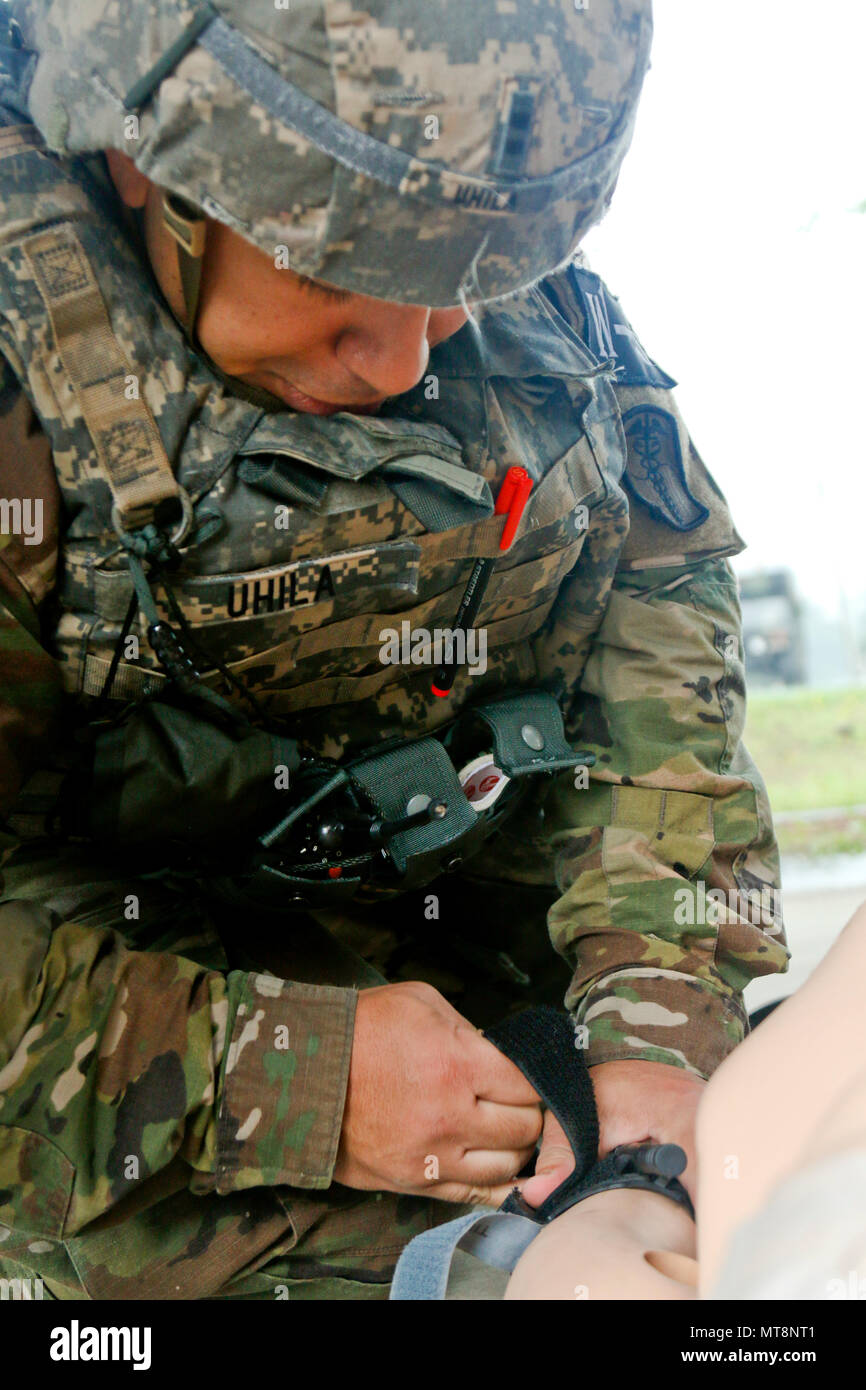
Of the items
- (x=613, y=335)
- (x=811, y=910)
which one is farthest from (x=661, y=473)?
(x=811, y=910)

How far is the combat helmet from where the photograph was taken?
0.77 meters

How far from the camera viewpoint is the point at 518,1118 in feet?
3.24

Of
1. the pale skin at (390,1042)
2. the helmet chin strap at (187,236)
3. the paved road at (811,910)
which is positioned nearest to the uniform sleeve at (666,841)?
the pale skin at (390,1042)

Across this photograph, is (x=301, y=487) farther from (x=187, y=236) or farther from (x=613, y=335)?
(x=613, y=335)

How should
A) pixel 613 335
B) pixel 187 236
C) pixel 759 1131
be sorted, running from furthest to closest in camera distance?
pixel 613 335, pixel 187 236, pixel 759 1131

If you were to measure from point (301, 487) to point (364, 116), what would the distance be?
31 cm

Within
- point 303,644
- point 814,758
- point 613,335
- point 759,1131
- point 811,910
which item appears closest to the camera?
point 759,1131

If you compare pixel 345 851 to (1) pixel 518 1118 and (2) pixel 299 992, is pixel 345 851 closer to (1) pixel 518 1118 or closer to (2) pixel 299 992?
(2) pixel 299 992

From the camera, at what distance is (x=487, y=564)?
3.87 ft

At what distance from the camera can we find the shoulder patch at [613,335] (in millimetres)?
1314

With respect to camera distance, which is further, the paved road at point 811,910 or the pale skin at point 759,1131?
the paved road at point 811,910

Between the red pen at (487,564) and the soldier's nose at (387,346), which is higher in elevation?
Result: the soldier's nose at (387,346)

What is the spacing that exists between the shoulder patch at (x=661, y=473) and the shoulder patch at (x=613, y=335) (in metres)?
0.04

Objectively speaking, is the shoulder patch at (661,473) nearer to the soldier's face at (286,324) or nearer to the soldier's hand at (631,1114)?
the soldier's face at (286,324)
